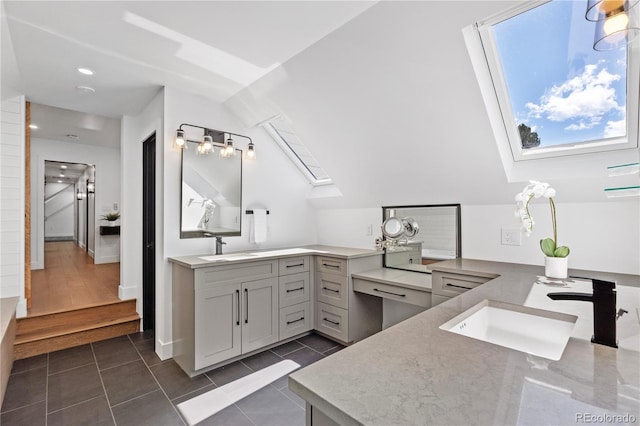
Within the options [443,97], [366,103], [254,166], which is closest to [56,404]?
[254,166]

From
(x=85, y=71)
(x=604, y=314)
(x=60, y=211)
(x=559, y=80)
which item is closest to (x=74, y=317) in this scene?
(x=85, y=71)

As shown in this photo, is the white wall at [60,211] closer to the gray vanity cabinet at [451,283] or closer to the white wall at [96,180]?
the white wall at [96,180]

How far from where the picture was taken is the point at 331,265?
10.0ft

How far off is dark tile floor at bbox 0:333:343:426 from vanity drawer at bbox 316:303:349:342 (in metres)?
0.13

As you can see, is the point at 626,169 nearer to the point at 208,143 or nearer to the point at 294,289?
the point at 294,289

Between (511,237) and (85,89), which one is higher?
(85,89)

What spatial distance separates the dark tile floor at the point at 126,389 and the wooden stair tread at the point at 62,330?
0.17 m

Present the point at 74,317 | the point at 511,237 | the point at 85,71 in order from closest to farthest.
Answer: the point at 511,237 < the point at 85,71 < the point at 74,317

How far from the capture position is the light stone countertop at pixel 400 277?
2498 millimetres

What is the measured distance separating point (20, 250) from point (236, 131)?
2.38 meters

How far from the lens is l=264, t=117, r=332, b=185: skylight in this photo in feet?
11.3

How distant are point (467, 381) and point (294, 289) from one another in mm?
2431

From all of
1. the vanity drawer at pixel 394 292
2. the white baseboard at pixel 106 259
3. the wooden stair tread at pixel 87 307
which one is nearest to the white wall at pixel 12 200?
the wooden stair tread at pixel 87 307

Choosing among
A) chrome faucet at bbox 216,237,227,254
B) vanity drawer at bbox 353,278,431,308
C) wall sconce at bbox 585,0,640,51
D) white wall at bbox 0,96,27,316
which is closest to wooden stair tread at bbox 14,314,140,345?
white wall at bbox 0,96,27,316
